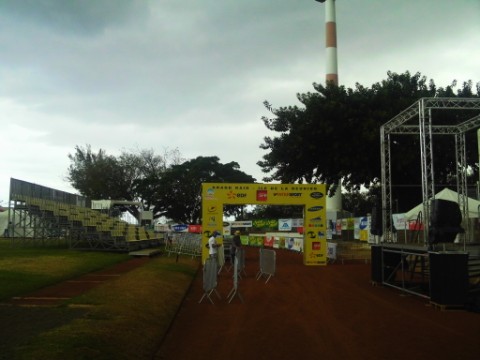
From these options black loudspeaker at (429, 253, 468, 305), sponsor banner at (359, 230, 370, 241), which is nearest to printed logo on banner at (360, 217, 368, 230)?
sponsor banner at (359, 230, 370, 241)

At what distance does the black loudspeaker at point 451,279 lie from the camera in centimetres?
1062

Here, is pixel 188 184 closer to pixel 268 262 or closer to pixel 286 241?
pixel 286 241

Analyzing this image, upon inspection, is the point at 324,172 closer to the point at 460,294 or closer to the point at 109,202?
the point at 460,294

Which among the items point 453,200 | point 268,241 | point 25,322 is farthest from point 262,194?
point 268,241

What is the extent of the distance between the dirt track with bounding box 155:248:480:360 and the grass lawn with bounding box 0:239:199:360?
14.7 inches

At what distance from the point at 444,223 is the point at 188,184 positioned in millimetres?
50642

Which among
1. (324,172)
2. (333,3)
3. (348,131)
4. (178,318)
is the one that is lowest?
(178,318)

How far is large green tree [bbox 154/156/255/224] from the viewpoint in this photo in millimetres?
60188

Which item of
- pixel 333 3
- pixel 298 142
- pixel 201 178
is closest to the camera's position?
pixel 298 142

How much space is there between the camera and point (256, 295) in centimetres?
1253

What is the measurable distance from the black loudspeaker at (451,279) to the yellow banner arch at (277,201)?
39.8 ft

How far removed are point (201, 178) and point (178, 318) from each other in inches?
2071

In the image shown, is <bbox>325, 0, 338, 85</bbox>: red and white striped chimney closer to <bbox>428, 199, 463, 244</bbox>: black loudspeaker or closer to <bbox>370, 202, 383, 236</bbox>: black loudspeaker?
<bbox>370, 202, 383, 236</bbox>: black loudspeaker

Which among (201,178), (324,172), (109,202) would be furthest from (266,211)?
(324,172)
